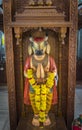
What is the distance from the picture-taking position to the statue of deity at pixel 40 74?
2.42 metres

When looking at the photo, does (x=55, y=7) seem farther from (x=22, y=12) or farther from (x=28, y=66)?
(x=28, y=66)

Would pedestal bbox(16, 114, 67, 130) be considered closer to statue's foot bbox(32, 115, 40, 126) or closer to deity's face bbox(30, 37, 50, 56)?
statue's foot bbox(32, 115, 40, 126)

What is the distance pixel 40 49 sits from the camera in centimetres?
241

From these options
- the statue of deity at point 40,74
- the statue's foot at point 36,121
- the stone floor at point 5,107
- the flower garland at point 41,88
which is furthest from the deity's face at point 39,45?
the stone floor at point 5,107

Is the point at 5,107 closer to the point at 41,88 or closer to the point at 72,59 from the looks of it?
the point at 41,88

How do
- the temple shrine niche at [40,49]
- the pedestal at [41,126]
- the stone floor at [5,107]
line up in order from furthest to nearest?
the stone floor at [5,107], the pedestal at [41,126], the temple shrine niche at [40,49]

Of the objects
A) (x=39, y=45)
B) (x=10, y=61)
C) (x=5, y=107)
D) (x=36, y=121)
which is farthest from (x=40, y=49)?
(x=5, y=107)

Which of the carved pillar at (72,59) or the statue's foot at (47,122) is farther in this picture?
the statue's foot at (47,122)

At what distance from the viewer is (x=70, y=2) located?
2.41 metres

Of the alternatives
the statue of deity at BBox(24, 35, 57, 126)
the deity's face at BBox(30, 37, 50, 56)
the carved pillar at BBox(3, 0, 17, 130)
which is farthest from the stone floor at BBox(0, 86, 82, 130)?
the deity's face at BBox(30, 37, 50, 56)

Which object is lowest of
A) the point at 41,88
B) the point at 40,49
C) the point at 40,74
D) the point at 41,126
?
the point at 41,126

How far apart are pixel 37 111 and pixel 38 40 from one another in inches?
34.4

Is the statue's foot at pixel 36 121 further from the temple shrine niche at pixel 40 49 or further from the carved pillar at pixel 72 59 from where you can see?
the carved pillar at pixel 72 59

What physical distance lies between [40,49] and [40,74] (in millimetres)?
298
